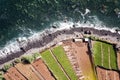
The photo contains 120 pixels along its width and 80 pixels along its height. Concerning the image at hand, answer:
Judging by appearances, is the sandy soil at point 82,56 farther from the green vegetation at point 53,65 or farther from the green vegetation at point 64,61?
the green vegetation at point 53,65

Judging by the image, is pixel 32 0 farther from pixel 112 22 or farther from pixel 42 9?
pixel 112 22

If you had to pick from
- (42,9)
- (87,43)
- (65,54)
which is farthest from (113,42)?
(42,9)

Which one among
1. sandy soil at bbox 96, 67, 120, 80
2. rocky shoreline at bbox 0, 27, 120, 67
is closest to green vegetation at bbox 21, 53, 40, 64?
rocky shoreline at bbox 0, 27, 120, 67

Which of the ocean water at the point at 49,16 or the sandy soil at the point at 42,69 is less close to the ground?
the ocean water at the point at 49,16

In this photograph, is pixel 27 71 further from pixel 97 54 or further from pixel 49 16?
pixel 49 16

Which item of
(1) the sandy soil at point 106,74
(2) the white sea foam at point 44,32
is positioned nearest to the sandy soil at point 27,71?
(2) the white sea foam at point 44,32
